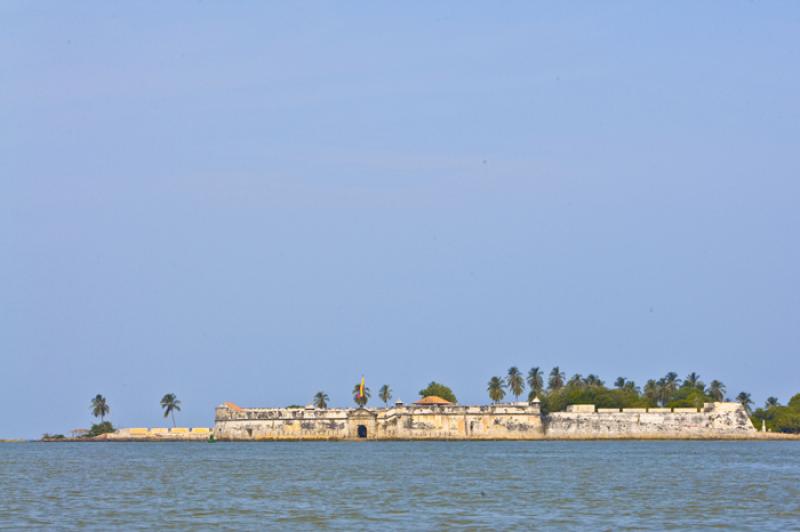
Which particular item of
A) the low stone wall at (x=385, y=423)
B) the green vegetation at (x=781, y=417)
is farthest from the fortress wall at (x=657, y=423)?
the green vegetation at (x=781, y=417)

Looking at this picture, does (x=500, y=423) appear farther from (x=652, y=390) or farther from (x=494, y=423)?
(x=652, y=390)

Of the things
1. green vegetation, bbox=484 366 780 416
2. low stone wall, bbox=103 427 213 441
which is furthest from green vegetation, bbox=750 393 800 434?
low stone wall, bbox=103 427 213 441

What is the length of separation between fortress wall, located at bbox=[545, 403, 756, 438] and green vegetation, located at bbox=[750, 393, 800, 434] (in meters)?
11.8

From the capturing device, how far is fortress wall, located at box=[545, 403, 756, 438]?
98.5 m

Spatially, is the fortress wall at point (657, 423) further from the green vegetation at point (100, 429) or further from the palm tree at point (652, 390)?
the green vegetation at point (100, 429)

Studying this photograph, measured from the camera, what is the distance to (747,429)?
99.2 m

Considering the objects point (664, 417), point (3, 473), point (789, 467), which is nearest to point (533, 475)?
point (789, 467)

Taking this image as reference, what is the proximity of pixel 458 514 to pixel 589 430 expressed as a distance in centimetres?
7086

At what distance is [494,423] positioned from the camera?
102m

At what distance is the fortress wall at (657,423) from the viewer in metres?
98.5

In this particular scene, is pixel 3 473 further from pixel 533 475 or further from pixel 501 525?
pixel 501 525

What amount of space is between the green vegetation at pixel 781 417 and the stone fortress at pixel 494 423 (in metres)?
11.9

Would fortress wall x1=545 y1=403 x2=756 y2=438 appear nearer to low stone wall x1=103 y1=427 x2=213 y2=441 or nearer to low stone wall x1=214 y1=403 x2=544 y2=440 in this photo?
low stone wall x1=214 y1=403 x2=544 y2=440

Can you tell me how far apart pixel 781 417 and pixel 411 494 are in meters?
81.4
